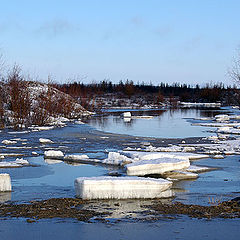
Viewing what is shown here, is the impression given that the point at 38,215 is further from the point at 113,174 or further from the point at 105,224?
the point at 113,174

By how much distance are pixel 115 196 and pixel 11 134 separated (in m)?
13.1

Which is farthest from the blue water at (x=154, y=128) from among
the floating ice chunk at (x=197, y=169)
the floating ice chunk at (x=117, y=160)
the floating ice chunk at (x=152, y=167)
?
the floating ice chunk at (x=152, y=167)

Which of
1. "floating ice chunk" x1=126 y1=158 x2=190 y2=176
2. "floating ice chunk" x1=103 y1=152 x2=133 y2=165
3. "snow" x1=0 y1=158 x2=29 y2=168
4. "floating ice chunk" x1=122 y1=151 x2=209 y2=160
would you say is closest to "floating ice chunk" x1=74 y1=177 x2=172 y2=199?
"floating ice chunk" x1=126 y1=158 x2=190 y2=176

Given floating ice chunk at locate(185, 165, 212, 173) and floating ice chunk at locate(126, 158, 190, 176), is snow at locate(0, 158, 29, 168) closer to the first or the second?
floating ice chunk at locate(126, 158, 190, 176)

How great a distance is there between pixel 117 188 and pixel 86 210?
2.94 ft

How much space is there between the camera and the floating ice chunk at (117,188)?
727 centimetres

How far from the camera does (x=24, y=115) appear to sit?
2316 centimetres

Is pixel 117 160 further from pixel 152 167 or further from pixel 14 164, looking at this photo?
pixel 14 164

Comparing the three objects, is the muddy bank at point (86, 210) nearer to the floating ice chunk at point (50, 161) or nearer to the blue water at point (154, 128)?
the floating ice chunk at point (50, 161)

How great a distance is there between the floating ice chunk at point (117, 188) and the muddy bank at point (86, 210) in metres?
0.23

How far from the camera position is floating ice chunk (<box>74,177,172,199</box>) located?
286 inches

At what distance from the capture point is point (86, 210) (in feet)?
21.7

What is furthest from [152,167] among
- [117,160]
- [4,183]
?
[4,183]

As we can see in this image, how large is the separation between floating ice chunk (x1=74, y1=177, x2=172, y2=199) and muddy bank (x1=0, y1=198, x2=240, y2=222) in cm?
23
